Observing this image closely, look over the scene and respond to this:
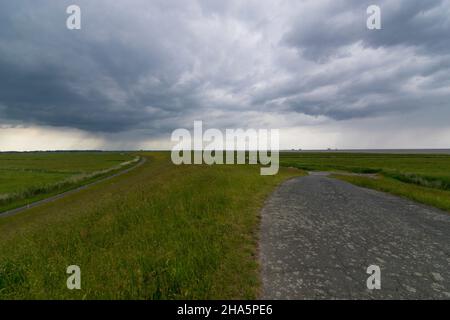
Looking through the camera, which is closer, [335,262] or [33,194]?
[335,262]

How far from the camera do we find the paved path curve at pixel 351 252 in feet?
15.8

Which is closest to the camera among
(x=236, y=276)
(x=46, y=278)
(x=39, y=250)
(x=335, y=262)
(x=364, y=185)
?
(x=236, y=276)

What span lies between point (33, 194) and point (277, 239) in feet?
145

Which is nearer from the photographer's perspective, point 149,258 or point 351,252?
point 149,258

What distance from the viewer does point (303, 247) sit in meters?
6.84

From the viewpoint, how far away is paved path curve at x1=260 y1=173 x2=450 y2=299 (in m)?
4.83

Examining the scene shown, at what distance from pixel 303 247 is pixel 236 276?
3.02m

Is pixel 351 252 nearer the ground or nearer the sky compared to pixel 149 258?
nearer the ground

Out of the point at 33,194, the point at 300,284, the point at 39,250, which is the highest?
the point at 300,284

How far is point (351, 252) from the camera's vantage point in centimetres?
665
